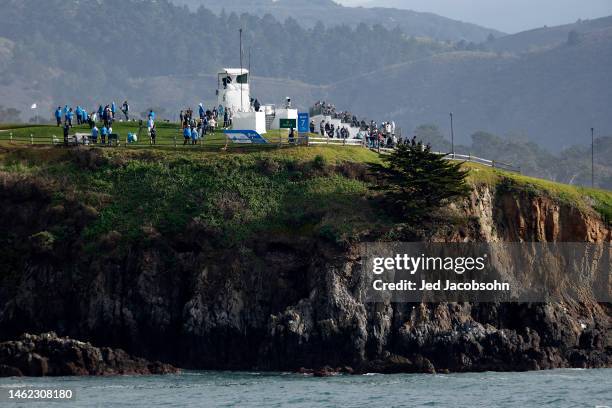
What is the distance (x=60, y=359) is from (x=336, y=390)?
13471mm

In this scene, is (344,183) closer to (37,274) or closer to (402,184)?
(402,184)

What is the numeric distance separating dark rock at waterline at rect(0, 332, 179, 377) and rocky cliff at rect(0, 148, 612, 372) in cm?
194

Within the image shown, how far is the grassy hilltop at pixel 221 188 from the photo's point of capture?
3307 inches

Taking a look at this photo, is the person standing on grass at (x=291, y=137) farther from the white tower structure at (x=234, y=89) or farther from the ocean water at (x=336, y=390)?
the ocean water at (x=336, y=390)

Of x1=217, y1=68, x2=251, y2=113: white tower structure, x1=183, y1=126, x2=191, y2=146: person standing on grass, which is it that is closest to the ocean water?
x1=183, y1=126, x2=191, y2=146: person standing on grass

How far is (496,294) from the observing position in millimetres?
83000

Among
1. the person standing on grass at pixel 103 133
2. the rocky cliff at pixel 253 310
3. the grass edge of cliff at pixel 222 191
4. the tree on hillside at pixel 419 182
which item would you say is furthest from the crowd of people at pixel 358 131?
the person standing on grass at pixel 103 133

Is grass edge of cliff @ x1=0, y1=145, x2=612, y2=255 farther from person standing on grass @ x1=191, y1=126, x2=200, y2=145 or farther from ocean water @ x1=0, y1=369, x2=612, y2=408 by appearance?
ocean water @ x1=0, y1=369, x2=612, y2=408

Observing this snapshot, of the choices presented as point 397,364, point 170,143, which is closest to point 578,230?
point 397,364

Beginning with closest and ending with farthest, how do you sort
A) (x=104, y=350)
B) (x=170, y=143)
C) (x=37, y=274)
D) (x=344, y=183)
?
(x=104, y=350) < (x=37, y=274) < (x=344, y=183) < (x=170, y=143)

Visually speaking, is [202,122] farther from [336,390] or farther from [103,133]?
[336,390]

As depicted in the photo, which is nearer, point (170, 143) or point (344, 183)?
point (344, 183)

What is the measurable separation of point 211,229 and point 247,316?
20.1ft

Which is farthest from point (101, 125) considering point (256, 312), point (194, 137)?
point (256, 312)
